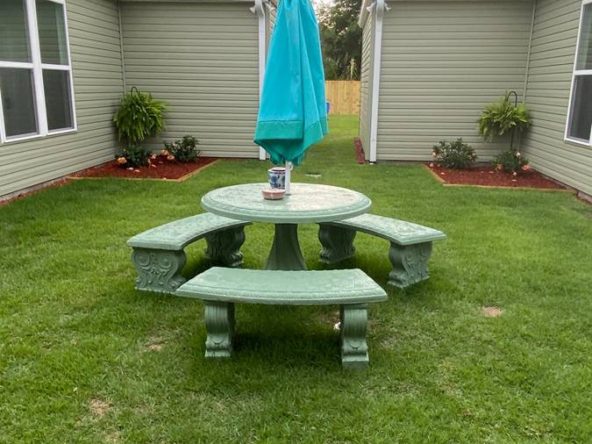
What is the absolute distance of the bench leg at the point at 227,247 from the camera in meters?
4.11

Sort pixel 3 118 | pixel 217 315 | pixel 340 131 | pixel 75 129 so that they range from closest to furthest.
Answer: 1. pixel 217 315
2. pixel 3 118
3. pixel 75 129
4. pixel 340 131

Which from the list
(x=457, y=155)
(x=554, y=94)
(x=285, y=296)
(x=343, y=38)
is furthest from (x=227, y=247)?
(x=343, y=38)

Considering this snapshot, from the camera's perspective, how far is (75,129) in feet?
25.1

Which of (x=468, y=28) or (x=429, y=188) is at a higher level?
(x=468, y=28)

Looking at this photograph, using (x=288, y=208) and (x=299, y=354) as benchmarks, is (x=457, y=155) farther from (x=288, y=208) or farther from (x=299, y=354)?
(x=299, y=354)

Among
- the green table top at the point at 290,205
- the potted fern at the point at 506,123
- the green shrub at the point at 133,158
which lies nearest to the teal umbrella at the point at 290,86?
the green table top at the point at 290,205

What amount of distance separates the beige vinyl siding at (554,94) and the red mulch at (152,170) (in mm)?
5557

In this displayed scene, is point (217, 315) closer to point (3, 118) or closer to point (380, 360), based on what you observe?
point (380, 360)

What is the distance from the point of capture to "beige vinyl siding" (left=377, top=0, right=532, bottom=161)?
28.7 feet

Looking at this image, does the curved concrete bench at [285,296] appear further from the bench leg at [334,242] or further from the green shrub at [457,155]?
the green shrub at [457,155]

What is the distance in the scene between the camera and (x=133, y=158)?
27.9 ft

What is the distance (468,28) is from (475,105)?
4.26 ft

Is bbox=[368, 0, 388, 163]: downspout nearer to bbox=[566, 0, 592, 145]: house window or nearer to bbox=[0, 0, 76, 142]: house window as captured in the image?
bbox=[566, 0, 592, 145]: house window

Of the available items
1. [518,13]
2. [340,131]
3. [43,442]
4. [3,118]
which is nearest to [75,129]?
[3,118]
